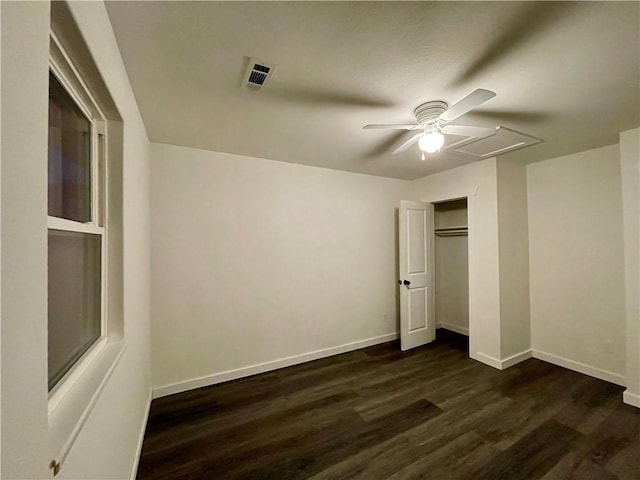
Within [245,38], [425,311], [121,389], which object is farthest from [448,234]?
[121,389]

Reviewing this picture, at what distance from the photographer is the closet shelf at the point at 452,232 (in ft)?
13.6

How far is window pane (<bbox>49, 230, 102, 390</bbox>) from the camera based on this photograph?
902 millimetres

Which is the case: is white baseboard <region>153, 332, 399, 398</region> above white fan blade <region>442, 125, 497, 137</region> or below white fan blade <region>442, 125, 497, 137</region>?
below

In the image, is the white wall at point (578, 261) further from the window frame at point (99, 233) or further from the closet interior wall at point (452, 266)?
the window frame at point (99, 233)

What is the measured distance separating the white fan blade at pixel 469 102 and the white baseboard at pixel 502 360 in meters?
2.83

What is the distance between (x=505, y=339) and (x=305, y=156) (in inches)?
124

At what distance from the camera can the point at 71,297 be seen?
1.06 meters

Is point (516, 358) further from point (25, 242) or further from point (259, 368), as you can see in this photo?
point (25, 242)

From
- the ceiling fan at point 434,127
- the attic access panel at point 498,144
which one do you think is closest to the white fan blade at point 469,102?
the ceiling fan at point 434,127

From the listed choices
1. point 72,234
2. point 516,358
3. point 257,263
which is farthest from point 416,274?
point 72,234

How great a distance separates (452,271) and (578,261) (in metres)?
1.65

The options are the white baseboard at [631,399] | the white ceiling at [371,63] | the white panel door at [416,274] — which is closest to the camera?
the white ceiling at [371,63]

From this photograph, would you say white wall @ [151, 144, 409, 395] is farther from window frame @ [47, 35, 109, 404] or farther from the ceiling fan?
the ceiling fan

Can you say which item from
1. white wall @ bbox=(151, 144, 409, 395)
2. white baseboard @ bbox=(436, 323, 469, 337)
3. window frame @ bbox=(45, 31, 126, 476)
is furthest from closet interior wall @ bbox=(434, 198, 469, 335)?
window frame @ bbox=(45, 31, 126, 476)
